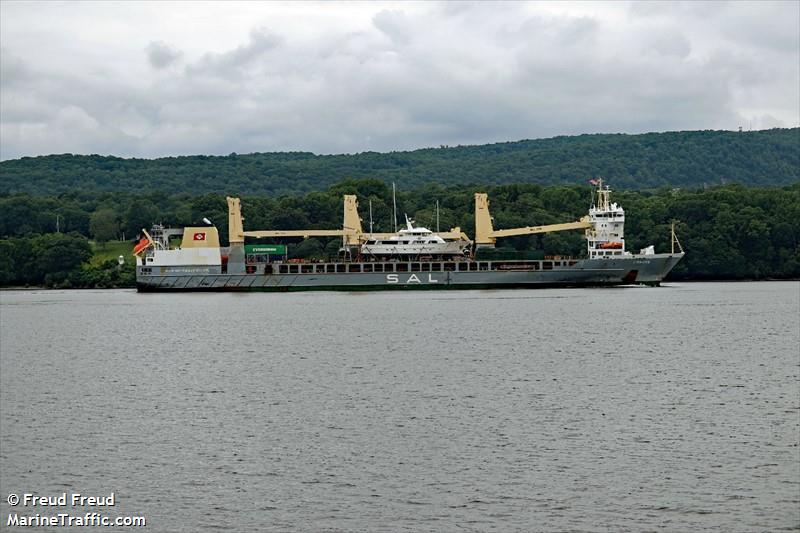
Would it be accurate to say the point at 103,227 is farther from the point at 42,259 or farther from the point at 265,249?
the point at 265,249

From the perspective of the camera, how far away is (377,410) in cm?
3494

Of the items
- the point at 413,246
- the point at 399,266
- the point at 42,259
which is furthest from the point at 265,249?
the point at 42,259

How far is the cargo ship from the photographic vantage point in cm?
11612

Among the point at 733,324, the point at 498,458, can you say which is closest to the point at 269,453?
the point at 498,458

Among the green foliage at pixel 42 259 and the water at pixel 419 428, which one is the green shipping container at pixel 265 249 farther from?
the water at pixel 419 428

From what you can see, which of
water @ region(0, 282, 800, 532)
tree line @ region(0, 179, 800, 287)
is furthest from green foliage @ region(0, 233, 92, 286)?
water @ region(0, 282, 800, 532)

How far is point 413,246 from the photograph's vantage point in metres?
120

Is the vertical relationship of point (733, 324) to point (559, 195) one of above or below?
below

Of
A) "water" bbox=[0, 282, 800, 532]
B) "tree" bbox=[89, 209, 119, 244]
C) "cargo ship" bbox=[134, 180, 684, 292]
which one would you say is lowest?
"water" bbox=[0, 282, 800, 532]

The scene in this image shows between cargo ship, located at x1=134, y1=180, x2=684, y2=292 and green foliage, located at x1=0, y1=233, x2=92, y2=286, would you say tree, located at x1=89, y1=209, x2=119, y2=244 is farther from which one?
cargo ship, located at x1=134, y1=180, x2=684, y2=292

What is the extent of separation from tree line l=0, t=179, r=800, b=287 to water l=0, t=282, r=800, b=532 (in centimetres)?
9457

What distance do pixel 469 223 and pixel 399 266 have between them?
49.3 meters

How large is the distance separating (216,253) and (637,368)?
80.5 meters

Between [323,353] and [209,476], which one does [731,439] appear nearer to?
[209,476]
